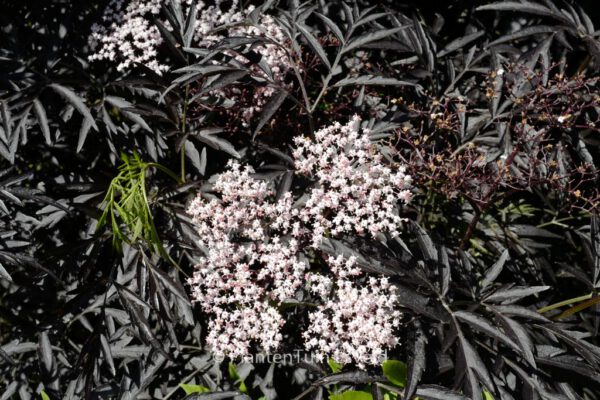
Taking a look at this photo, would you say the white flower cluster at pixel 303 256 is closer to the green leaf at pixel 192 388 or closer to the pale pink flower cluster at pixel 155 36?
the green leaf at pixel 192 388

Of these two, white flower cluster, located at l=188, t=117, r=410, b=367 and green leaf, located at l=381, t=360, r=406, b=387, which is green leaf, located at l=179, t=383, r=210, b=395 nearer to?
white flower cluster, located at l=188, t=117, r=410, b=367

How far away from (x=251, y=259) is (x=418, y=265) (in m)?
0.47

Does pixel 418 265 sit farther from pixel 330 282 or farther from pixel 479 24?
pixel 479 24

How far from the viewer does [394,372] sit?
163 cm

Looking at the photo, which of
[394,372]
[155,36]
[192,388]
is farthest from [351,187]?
[155,36]

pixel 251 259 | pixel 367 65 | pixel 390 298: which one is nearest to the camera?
pixel 390 298

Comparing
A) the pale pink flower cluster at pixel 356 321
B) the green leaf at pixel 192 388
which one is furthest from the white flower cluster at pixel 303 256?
the green leaf at pixel 192 388

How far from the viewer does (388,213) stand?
161cm

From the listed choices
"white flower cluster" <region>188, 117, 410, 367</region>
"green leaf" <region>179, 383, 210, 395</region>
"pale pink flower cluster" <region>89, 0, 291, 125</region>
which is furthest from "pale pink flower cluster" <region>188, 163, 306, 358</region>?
"pale pink flower cluster" <region>89, 0, 291, 125</region>

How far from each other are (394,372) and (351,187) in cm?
53

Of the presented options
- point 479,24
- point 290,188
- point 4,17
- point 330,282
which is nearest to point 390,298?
point 330,282

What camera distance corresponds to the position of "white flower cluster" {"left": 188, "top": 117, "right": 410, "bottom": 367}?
1.54 metres

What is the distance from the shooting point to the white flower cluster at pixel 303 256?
5.07ft

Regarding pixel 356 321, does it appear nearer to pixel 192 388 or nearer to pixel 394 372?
pixel 394 372
